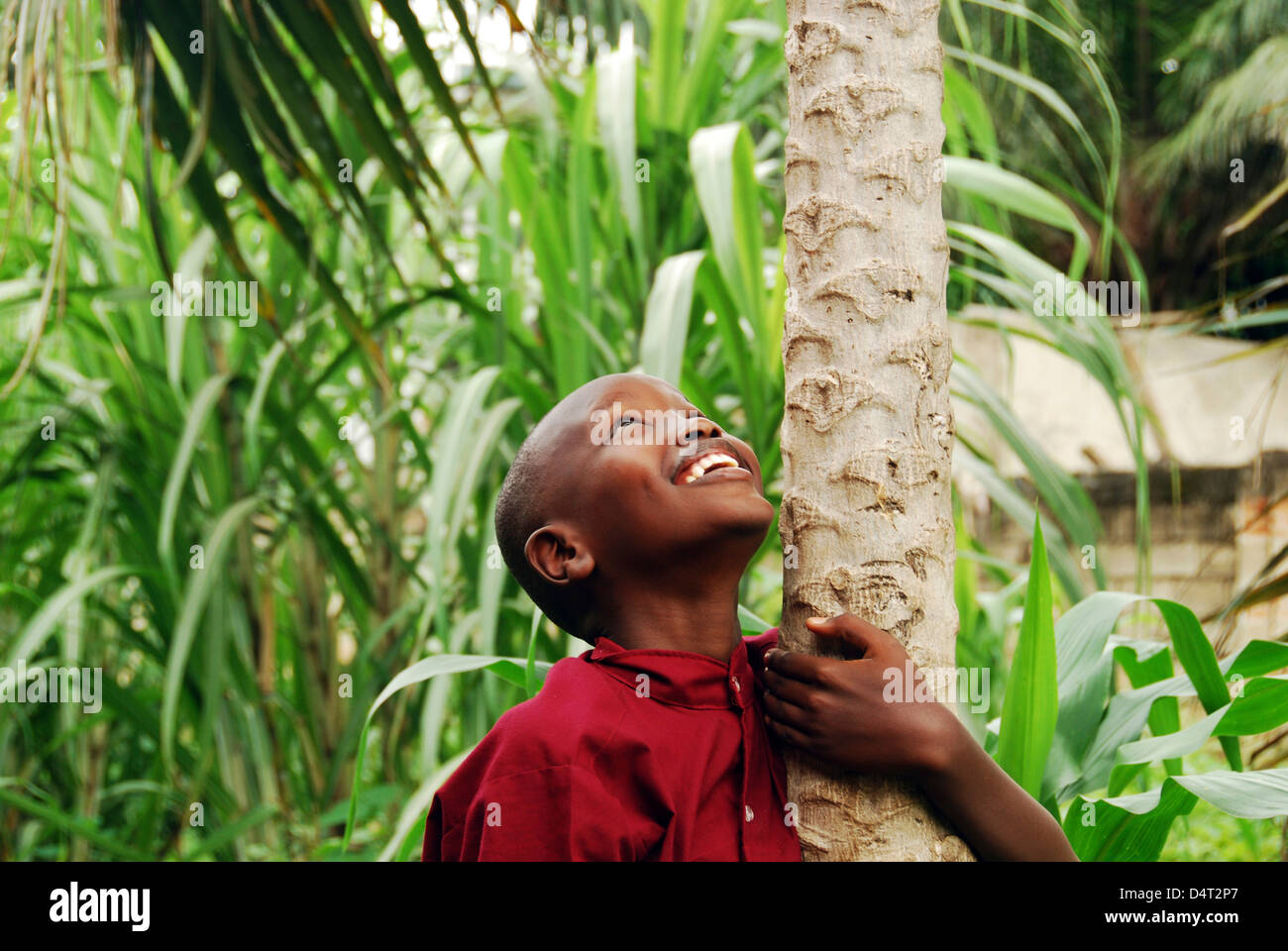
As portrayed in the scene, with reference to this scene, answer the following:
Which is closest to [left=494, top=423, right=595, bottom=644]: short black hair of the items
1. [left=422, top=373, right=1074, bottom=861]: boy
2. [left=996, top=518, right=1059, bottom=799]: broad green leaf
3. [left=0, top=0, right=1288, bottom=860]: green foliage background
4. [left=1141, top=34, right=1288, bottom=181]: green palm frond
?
[left=422, top=373, right=1074, bottom=861]: boy

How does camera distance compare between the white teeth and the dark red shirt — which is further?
the white teeth

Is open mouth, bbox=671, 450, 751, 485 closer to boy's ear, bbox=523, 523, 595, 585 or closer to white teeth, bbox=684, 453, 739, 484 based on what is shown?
white teeth, bbox=684, 453, 739, 484

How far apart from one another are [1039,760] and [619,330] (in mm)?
1213

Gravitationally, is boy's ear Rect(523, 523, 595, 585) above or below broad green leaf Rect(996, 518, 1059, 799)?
above

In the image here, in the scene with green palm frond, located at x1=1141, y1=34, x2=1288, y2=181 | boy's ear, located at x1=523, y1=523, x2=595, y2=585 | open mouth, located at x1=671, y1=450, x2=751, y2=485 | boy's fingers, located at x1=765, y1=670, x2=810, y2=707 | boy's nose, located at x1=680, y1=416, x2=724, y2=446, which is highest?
green palm frond, located at x1=1141, y1=34, x2=1288, y2=181

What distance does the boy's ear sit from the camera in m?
0.88

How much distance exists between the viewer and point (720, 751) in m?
0.85

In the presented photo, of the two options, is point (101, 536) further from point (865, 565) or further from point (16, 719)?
point (865, 565)

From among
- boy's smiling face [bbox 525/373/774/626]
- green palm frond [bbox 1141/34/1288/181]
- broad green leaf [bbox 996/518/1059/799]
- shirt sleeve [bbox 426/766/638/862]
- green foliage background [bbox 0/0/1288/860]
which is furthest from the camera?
green palm frond [bbox 1141/34/1288/181]

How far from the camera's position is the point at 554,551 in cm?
89

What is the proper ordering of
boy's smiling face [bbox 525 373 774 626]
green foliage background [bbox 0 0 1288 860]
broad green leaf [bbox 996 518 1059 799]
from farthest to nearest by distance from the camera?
green foliage background [bbox 0 0 1288 860]
broad green leaf [bbox 996 518 1059 799]
boy's smiling face [bbox 525 373 774 626]
